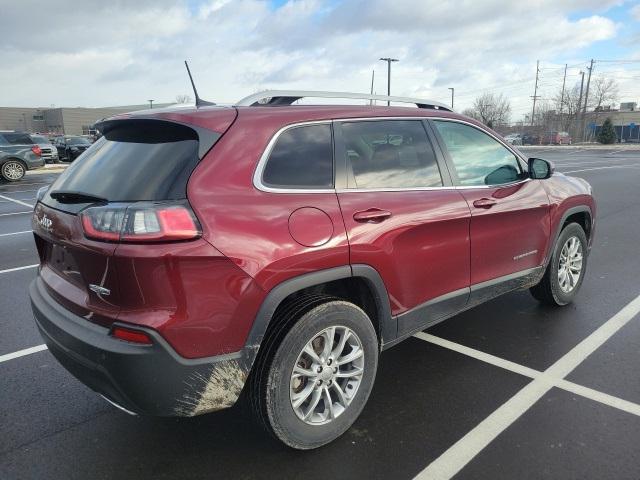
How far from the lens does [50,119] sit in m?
99.0

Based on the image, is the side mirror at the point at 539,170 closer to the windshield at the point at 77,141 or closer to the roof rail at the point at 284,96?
A: the roof rail at the point at 284,96

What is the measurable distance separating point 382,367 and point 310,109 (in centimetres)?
189

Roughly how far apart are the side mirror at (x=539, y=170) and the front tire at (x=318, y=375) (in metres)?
2.10

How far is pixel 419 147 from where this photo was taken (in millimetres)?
3281

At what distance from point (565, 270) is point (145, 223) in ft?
12.7

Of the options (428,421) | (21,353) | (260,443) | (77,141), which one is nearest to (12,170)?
(77,141)

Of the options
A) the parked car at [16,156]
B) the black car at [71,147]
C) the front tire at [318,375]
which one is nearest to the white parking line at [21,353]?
the front tire at [318,375]

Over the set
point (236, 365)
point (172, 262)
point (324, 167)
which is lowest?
point (236, 365)

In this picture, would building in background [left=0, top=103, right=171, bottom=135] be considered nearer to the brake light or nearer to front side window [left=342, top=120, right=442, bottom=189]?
front side window [left=342, top=120, right=442, bottom=189]

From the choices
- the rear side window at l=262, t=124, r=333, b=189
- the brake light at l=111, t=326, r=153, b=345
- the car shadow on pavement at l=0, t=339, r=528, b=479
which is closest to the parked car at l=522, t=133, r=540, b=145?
the car shadow on pavement at l=0, t=339, r=528, b=479

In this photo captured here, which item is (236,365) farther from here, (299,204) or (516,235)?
(516,235)

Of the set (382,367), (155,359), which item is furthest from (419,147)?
(155,359)

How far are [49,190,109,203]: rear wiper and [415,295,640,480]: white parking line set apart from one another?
207 centimetres

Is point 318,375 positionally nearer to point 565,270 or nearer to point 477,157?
point 477,157
